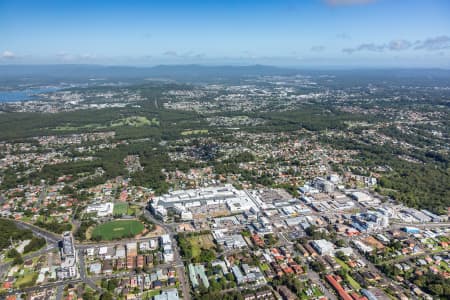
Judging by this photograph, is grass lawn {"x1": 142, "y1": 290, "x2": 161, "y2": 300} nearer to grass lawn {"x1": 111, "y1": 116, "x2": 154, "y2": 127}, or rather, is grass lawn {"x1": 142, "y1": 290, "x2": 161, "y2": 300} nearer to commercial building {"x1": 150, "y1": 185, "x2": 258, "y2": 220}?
commercial building {"x1": 150, "y1": 185, "x2": 258, "y2": 220}

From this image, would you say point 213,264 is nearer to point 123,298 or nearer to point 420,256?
point 123,298

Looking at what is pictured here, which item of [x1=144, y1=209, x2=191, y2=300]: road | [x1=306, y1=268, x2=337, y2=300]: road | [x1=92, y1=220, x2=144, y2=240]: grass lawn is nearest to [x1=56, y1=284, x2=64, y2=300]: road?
[x1=92, y1=220, x2=144, y2=240]: grass lawn

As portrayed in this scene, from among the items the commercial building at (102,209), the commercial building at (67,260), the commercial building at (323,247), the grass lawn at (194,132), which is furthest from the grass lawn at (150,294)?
the grass lawn at (194,132)

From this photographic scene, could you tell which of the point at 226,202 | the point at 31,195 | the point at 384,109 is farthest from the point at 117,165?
the point at 384,109

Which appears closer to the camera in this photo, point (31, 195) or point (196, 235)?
point (196, 235)

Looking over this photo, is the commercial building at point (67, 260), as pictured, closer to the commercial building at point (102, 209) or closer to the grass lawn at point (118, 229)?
the grass lawn at point (118, 229)

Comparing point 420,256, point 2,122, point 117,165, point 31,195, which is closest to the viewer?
point 420,256
